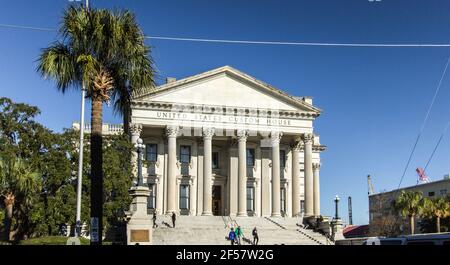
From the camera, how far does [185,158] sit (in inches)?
2264

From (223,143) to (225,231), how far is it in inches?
527

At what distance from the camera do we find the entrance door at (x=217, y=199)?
58.3m

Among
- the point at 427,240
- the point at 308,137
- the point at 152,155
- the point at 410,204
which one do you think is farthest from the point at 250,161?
the point at 427,240

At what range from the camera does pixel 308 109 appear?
56.5 metres

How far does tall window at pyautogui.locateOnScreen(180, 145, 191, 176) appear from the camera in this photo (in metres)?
57.1

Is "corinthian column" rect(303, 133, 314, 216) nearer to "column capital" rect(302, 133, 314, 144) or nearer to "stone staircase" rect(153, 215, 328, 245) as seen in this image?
"column capital" rect(302, 133, 314, 144)

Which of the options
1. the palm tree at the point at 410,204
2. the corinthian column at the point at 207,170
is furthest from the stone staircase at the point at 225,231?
the palm tree at the point at 410,204

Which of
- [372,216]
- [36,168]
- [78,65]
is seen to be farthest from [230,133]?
[372,216]

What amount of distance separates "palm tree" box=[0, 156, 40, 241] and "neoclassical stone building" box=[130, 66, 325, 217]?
1746 centimetres

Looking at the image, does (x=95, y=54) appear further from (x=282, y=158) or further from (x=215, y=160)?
(x=282, y=158)
